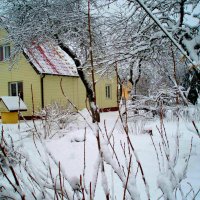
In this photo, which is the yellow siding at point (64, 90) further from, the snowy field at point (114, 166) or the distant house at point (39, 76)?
the snowy field at point (114, 166)

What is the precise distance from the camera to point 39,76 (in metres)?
16.3

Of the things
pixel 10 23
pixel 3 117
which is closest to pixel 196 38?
pixel 10 23

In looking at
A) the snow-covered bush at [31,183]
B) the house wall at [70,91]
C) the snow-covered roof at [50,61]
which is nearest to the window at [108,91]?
the house wall at [70,91]

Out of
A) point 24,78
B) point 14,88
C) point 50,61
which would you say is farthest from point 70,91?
point 14,88

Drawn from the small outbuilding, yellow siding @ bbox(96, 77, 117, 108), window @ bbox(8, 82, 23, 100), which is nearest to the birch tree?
the small outbuilding

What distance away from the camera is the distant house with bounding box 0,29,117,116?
16.3m

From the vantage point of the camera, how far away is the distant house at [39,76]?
16.3m

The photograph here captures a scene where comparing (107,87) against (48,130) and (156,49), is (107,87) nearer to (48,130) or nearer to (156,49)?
(48,130)

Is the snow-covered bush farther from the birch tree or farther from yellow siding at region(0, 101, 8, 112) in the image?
yellow siding at region(0, 101, 8, 112)

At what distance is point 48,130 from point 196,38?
5281mm

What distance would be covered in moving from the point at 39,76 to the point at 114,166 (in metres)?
15.6

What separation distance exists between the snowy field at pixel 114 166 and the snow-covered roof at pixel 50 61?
722 cm

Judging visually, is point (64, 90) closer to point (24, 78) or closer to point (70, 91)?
point (70, 91)

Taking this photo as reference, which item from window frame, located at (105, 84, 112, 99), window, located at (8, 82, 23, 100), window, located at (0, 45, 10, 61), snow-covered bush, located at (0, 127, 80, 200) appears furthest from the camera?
window frame, located at (105, 84, 112, 99)
